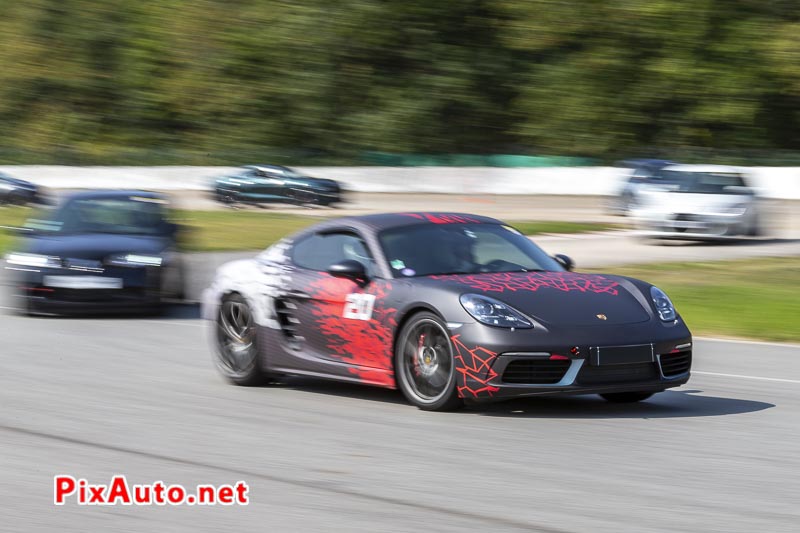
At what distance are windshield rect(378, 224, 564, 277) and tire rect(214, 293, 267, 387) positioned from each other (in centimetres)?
137

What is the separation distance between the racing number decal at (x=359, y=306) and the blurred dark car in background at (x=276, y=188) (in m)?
29.9

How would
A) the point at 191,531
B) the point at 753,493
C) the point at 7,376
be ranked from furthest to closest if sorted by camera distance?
the point at 7,376, the point at 753,493, the point at 191,531

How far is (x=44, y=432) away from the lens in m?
7.61

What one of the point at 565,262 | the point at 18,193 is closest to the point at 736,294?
the point at 565,262

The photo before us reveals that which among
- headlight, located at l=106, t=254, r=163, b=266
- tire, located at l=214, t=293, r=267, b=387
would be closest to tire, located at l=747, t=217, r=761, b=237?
headlight, located at l=106, t=254, r=163, b=266

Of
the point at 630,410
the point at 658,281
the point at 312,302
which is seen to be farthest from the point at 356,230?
the point at 658,281

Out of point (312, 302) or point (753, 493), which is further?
point (312, 302)

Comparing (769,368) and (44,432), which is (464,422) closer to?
(44,432)

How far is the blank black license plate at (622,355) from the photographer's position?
7.83 m

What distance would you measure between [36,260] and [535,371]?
8.42 metres

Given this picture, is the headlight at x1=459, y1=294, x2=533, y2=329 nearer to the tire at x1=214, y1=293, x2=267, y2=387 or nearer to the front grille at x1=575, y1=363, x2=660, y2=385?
the front grille at x1=575, y1=363, x2=660, y2=385

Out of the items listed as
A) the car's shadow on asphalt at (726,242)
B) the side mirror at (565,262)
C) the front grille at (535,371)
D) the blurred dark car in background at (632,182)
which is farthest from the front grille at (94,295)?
the blurred dark car in background at (632,182)

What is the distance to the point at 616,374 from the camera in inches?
312

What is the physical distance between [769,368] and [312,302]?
3.86 m
